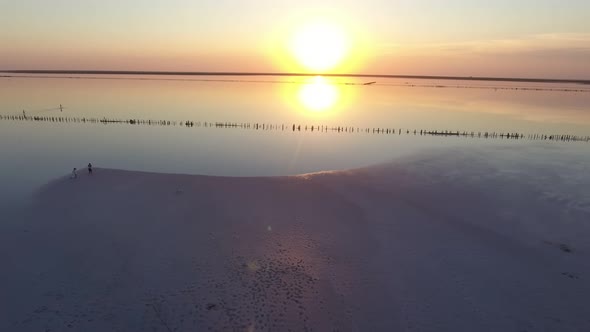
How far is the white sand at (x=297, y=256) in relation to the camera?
12977 mm

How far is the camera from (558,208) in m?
23.0

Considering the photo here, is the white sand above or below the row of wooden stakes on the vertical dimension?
below

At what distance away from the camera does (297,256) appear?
1700 cm

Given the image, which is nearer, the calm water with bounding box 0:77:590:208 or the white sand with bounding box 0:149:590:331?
the white sand with bounding box 0:149:590:331

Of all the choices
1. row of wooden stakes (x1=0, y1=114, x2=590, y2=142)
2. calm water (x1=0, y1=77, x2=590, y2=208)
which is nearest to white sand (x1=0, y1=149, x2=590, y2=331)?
calm water (x1=0, y1=77, x2=590, y2=208)

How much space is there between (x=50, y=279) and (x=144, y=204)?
834cm

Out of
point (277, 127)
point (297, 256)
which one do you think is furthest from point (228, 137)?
point (297, 256)

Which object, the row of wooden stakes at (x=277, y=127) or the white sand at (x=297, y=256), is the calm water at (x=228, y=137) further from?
the white sand at (x=297, y=256)

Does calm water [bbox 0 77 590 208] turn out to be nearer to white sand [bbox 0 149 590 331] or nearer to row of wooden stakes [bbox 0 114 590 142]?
row of wooden stakes [bbox 0 114 590 142]

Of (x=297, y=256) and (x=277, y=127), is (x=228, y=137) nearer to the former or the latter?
(x=277, y=127)

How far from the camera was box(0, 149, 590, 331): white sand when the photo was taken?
42.6 feet

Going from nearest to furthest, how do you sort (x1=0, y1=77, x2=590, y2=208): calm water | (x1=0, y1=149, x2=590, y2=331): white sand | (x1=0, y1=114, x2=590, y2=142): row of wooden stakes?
(x1=0, y1=149, x2=590, y2=331): white sand < (x1=0, y1=77, x2=590, y2=208): calm water < (x1=0, y1=114, x2=590, y2=142): row of wooden stakes

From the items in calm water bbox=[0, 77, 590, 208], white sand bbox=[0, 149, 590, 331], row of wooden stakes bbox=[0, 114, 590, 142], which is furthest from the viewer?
row of wooden stakes bbox=[0, 114, 590, 142]

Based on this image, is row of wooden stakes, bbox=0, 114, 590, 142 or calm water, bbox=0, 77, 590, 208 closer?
calm water, bbox=0, 77, 590, 208
